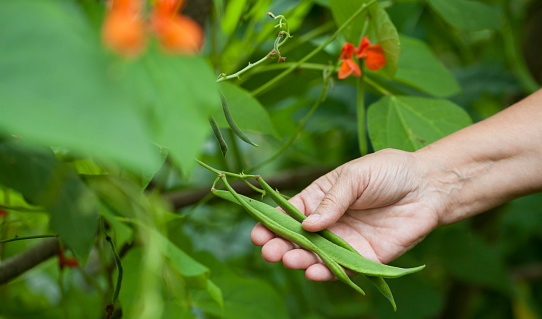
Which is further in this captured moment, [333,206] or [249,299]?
[249,299]

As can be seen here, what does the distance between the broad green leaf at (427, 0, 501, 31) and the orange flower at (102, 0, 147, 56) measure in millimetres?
721

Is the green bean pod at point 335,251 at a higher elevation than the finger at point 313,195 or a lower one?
higher

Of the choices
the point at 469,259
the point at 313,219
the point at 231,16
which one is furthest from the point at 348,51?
the point at 469,259

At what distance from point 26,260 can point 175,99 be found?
0.59 meters

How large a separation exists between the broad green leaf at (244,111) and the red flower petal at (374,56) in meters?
0.18

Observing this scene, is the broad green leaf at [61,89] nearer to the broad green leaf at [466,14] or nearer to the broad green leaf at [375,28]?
the broad green leaf at [375,28]

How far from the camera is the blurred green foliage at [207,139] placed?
0.77ft

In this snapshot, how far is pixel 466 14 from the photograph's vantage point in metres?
0.92

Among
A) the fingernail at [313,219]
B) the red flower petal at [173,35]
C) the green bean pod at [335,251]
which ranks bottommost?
the green bean pod at [335,251]

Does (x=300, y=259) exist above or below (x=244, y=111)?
below

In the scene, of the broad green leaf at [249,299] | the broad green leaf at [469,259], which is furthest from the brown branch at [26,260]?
the broad green leaf at [469,259]

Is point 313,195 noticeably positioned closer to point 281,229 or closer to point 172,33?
point 281,229

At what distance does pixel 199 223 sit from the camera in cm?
140

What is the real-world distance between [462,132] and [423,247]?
2.05 ft
